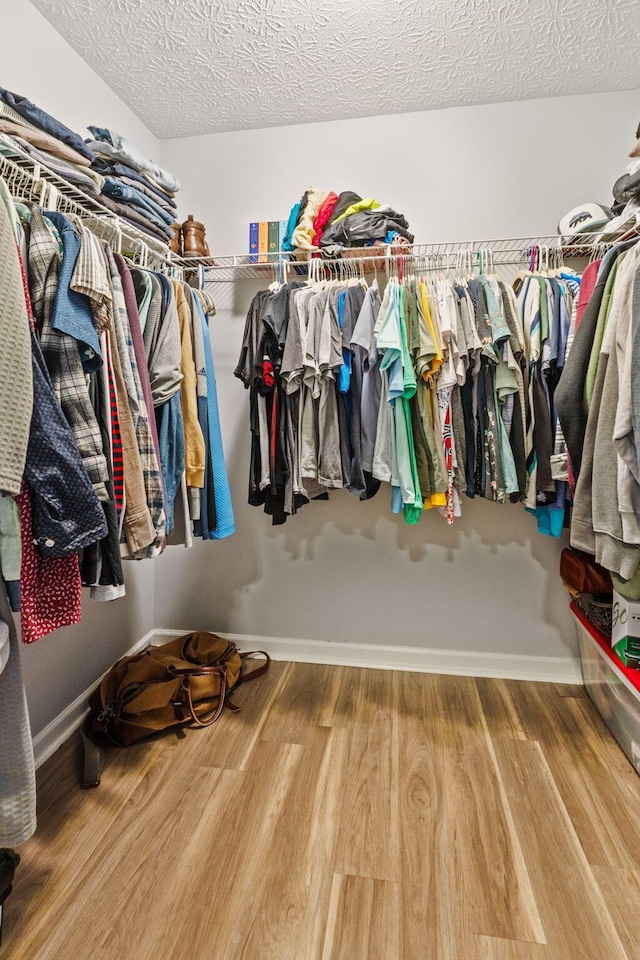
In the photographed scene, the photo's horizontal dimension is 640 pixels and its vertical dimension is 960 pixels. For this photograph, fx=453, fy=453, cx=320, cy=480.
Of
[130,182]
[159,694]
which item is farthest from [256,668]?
[130,182]

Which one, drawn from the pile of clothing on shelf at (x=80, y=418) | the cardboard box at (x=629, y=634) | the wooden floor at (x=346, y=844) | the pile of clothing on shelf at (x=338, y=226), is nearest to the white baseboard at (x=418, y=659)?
the wooden floor at (x=346, y=844)

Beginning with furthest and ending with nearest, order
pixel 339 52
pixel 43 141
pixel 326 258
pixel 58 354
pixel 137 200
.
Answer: pixel 326 258 < pixel 339 52 < pixel 137 200 < pixel 43 141 < pixel 58 354

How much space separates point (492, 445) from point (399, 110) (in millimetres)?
1657

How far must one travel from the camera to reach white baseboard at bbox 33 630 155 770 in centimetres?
157

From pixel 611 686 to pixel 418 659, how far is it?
0.79 metres

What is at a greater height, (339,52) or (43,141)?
(339,52)

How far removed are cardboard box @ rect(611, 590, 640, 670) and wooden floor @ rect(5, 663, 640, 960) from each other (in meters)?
0.35

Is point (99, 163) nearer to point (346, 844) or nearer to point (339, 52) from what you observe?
point (339, 52)

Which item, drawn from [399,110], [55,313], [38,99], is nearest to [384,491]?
[55,313]

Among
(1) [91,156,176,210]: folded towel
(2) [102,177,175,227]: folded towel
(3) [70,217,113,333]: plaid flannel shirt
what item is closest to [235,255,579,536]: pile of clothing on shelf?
(2) [102,177,175,227]: folded towel

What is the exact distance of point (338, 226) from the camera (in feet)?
6.04

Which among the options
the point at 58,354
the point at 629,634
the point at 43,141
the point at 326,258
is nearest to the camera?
the point at 58,354

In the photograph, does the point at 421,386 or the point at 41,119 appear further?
the point at 421,386

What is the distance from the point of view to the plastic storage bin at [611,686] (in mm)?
1487
